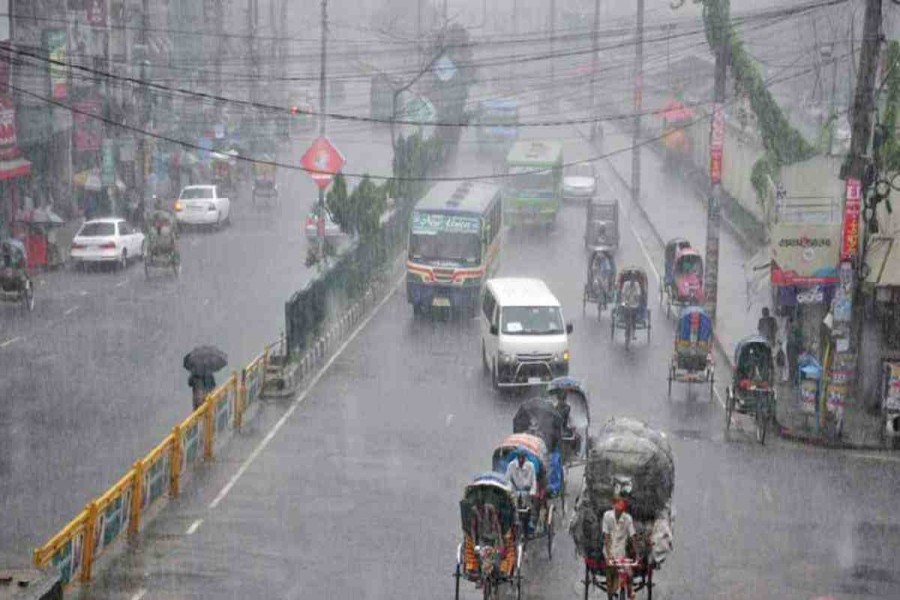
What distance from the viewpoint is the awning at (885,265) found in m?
28.7

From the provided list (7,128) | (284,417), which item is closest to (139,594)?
(284,417)

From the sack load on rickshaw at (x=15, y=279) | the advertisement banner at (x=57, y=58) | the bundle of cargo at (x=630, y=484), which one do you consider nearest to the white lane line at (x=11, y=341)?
the sack load on rickshaw at (x=15, y=279)

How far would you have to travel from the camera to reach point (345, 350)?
119 ft

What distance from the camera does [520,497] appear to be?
792 inches

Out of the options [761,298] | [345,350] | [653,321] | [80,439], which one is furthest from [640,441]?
[761,298]

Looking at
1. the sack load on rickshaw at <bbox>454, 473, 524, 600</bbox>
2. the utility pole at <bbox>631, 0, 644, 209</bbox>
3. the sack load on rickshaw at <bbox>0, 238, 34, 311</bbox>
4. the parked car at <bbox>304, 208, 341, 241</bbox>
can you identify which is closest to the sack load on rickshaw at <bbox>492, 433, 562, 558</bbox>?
the sack load on rickshaw at <bbox>454, 473, 524, 600</bbox>

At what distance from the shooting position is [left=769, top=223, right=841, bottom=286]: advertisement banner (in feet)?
99.6

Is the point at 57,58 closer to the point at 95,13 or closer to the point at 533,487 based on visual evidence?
the point at 95,13

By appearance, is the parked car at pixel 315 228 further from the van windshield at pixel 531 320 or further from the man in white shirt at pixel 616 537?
the man in white shirt at pixel 616 537

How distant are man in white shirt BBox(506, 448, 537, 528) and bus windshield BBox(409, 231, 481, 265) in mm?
20775

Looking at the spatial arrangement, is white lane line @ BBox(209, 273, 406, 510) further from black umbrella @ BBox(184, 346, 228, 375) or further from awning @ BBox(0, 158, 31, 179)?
awning @ BBox(0, 158, 31, 179)

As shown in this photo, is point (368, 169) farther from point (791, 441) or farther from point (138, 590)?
point (138, 590)

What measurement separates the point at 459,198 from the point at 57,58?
1792 cm

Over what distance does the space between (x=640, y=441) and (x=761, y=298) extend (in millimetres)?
24435
